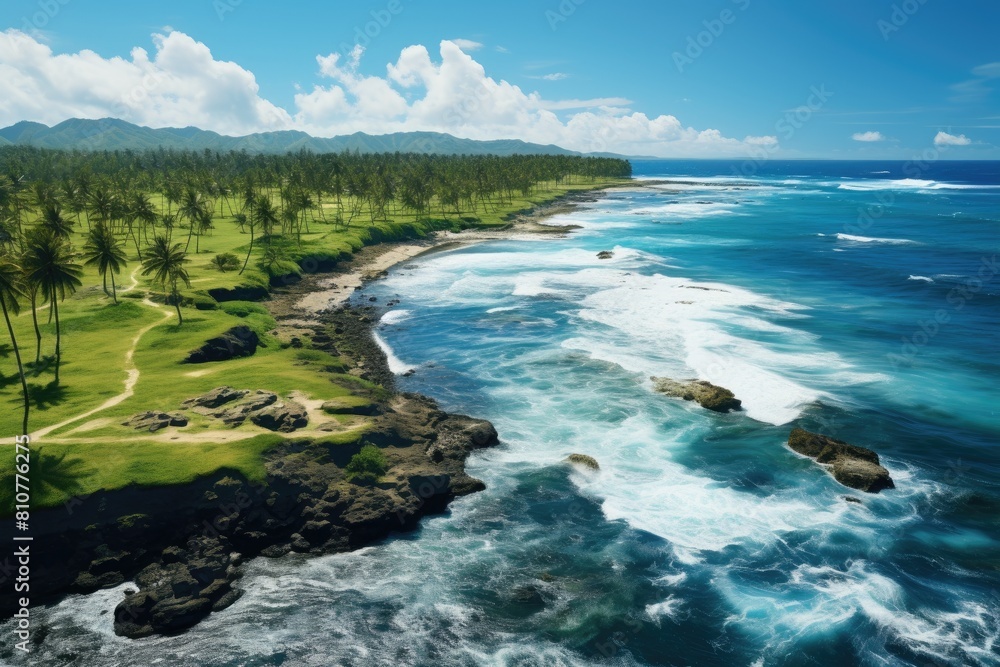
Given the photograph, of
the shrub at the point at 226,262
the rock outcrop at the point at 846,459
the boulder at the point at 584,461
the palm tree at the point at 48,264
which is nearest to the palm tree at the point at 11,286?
the palm tree at the point at 48,264

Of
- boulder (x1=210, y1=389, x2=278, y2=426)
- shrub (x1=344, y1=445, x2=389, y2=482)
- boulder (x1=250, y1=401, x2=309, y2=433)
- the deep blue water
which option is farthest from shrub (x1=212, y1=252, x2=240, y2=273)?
shrub (x1=344, y1=445, x2=389, y2=482)

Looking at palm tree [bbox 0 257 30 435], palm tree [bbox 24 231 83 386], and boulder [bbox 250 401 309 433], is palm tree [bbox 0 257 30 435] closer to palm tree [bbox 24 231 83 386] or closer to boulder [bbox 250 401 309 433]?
palm tree [bbox 24 231 83 386]

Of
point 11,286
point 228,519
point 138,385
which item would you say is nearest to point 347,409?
point 228,519

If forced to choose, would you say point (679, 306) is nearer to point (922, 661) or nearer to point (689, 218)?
point (922, 661)

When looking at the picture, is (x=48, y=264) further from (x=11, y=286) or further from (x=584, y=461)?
(x=584, y=461)

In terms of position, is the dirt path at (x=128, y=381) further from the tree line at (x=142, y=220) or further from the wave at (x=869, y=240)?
the wave at (x=869, y=240)

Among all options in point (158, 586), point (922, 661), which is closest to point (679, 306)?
point (922, 661)
